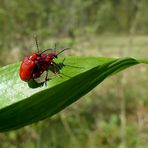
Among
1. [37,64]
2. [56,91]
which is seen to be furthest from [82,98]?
[56,91]

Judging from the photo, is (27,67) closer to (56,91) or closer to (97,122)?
(56,91)

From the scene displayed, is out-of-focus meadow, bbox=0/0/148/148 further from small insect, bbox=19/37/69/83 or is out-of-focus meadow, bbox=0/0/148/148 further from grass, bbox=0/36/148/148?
small insect, bbox=19/37/69/83

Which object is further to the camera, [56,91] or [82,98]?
[82,98]

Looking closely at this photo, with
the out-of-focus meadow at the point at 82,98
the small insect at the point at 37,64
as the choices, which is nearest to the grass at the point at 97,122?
Answer: the out-of-focus meadow at the point at 82,98

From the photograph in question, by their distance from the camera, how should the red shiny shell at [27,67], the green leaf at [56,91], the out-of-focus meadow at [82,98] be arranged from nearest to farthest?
1. the green leaf at [56,91]
2. the red shiny shell at [27,67]
3. the out-of-focus meadow at [82,98]

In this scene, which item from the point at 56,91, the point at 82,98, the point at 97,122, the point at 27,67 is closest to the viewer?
the point at 56,91

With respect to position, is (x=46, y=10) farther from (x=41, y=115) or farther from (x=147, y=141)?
(x=41, y=115)

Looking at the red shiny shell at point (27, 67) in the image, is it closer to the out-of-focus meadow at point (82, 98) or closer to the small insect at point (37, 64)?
the small insect at point (37, 64)
